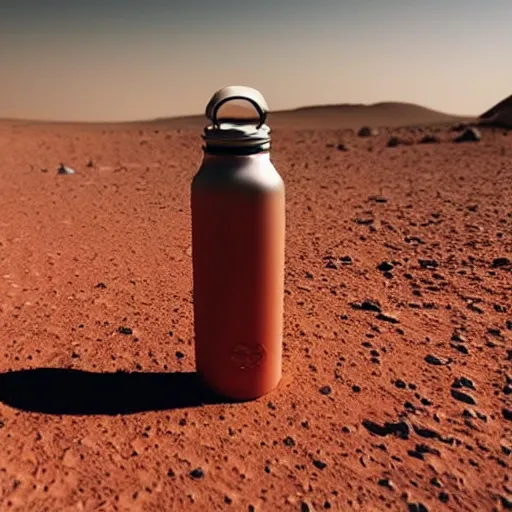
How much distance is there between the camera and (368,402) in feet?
8.55

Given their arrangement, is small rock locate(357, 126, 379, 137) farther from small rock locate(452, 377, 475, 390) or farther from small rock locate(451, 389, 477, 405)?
small rock locate(451, 389, 477, 405)

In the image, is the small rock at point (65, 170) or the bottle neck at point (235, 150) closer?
the bottle neck at point (235, 150)

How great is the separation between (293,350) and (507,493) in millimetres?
1144

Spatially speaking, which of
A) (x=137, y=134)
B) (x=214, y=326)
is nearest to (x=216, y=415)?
(x=214, y=326)

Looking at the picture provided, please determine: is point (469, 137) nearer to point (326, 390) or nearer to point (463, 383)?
point (463, 383)

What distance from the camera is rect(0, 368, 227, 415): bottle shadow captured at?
256 centimetres

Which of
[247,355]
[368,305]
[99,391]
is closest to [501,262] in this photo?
[368,305]

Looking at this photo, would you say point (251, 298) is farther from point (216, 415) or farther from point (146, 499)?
point (146, 499)

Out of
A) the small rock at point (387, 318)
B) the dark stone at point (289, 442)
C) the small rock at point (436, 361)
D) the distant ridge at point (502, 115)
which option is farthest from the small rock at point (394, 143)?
the dark stone at point (289, 442)

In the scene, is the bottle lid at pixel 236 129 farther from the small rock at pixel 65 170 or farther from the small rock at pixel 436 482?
the small rock at pixel 65 170

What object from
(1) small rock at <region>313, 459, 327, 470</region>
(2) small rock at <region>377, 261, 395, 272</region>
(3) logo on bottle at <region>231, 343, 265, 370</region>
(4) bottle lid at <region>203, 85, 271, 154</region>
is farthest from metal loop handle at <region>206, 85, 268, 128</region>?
(2) small rock at <region>377, 261, 395, 272</region>

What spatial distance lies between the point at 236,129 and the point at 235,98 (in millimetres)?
136

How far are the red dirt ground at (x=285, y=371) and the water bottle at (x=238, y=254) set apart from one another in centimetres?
17

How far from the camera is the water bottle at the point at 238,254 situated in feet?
7.55
